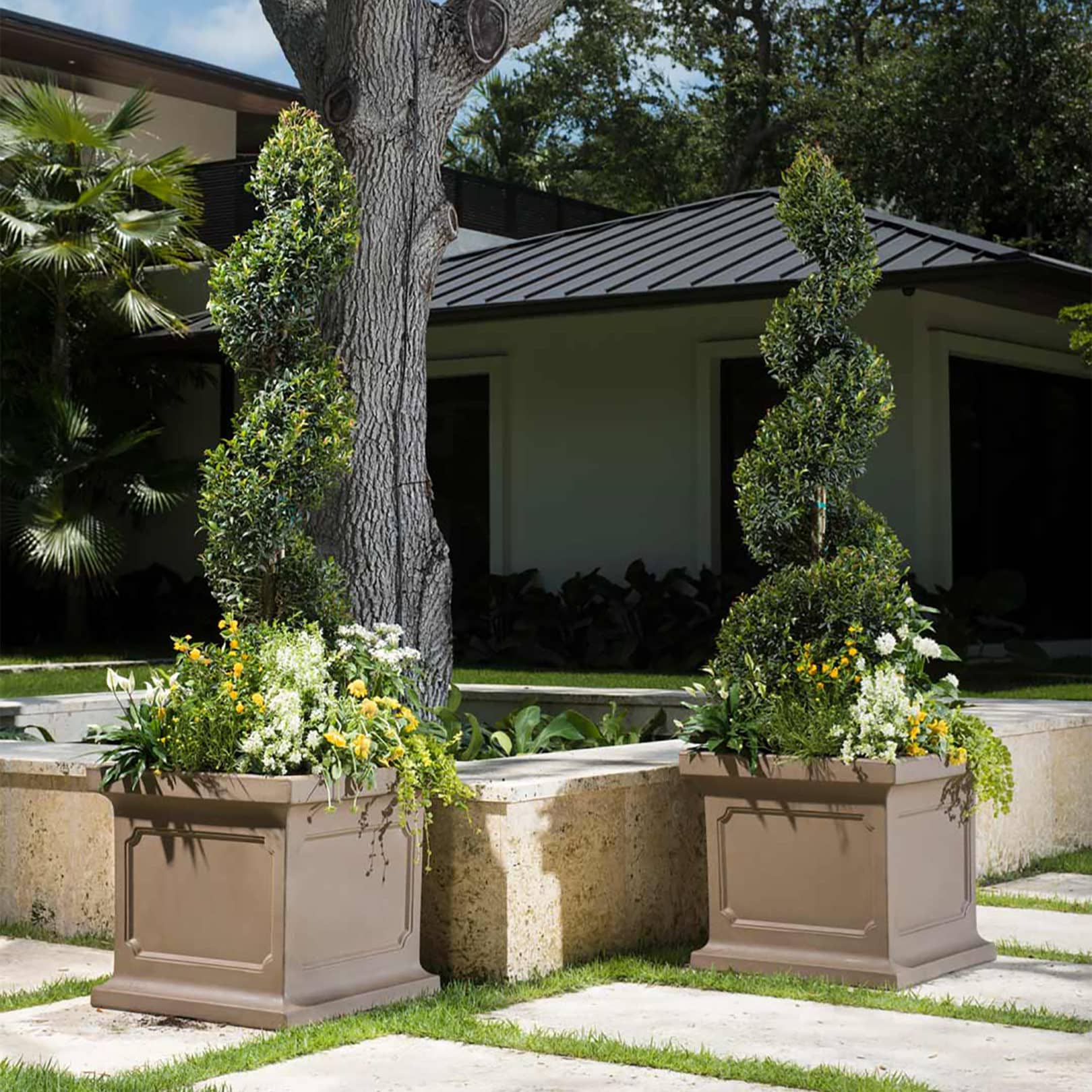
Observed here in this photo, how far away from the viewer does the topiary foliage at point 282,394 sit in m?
5.74

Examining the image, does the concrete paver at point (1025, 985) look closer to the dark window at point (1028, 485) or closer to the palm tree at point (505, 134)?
the dark window at point (1028, 485)

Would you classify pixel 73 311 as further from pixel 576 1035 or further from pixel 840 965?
pixel 576 1035

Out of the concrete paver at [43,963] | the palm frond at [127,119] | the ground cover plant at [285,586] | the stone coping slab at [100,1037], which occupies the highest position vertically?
the palm frond at [127,119]

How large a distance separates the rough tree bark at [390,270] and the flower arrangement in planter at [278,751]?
1181 mm

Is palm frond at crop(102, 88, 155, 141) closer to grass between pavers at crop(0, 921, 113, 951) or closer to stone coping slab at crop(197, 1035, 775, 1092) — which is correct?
grass between pavers at crop(0, 921, 113, 951)

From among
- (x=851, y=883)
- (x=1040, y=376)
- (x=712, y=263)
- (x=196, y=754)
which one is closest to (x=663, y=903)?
(x=851, y=883)

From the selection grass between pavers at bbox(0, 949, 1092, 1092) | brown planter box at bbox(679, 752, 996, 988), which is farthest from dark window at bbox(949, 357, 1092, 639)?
grass between pavers at bbox(0, 949, 1092, 1092)

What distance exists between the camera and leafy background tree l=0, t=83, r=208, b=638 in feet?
56.0

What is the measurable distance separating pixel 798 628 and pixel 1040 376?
454 inches

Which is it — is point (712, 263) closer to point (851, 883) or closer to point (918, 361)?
point (918, 361)

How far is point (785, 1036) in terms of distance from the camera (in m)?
4.88

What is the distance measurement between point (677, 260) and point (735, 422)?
162 cm

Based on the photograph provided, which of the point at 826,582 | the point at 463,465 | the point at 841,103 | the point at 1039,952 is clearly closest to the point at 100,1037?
the point at 826,582

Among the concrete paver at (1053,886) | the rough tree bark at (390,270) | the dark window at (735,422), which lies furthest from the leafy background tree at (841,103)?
the rough tree bark at (390,270)
